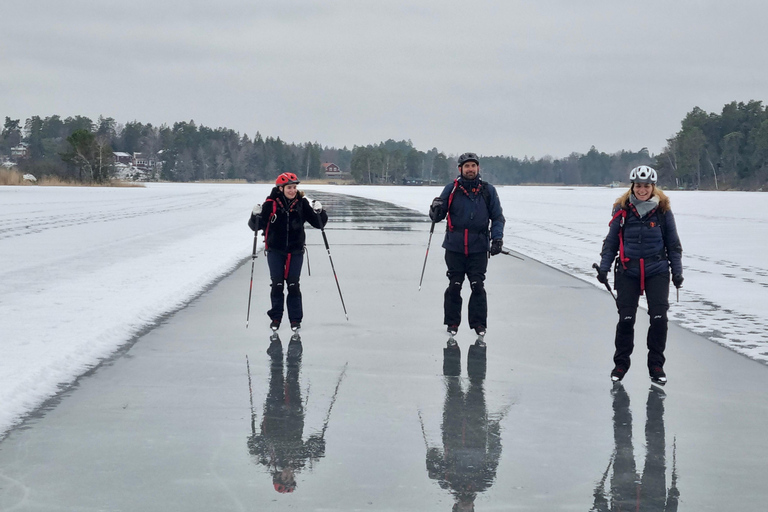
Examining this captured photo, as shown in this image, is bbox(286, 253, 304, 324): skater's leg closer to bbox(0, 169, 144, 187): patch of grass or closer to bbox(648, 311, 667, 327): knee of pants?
bbox(648, 311, 667, 327): knee of pants

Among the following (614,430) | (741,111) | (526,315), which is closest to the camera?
(614,430)

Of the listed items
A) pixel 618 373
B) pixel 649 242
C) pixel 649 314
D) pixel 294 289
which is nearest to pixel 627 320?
pixel 649 314

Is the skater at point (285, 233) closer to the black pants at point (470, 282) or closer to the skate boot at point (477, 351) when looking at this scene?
the black pants at point (470, 282)

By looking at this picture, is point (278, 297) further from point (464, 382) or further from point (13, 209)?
point (13, 209)

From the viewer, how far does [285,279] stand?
9.14m

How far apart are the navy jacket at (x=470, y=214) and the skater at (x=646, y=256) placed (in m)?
1.91

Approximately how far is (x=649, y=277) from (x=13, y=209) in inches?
1360

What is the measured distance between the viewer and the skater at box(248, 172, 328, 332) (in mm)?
8922

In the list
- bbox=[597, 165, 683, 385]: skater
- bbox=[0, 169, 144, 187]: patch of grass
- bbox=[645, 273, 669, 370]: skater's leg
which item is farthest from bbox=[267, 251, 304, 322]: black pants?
bbox=[0, 169, 144, 187]: patch of grass

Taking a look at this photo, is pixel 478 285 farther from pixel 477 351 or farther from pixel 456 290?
pixel 477 351

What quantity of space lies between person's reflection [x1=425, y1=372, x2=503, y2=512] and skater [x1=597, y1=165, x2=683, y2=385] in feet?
4.64

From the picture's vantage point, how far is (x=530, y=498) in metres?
4.25

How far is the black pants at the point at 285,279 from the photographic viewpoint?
9047mm

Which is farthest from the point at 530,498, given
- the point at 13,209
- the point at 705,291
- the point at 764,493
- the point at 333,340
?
the point at 13,209
